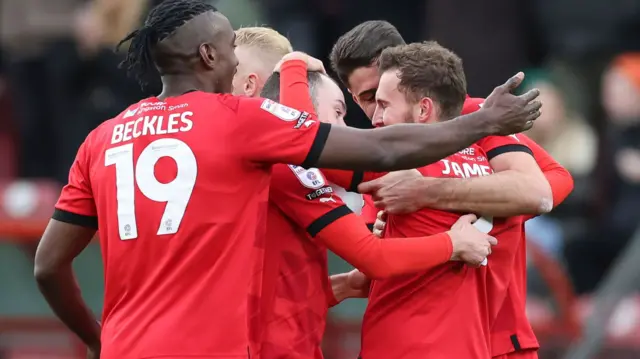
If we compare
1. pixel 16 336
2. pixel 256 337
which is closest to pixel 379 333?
pixel 256 337

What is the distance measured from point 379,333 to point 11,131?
7.12 m

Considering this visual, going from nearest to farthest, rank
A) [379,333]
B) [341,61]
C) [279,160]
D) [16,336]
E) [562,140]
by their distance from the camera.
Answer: [279,160] < [379,333] < [341,61] < [16,336] < [562,140]

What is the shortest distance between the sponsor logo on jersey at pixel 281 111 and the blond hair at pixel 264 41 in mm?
823

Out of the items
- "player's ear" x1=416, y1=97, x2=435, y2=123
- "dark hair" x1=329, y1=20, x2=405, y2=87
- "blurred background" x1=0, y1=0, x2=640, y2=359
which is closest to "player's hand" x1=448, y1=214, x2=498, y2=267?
"player's ear" x1=416, y1=97, x2=435, y2=123

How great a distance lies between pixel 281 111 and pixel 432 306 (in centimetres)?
91

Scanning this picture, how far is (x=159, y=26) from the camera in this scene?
4926 millimetres

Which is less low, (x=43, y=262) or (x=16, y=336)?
(x=43, y=262)

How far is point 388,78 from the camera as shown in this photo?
5078 mm

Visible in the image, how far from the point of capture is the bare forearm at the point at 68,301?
532 centimetres

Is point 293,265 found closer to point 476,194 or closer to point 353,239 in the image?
point 353,239

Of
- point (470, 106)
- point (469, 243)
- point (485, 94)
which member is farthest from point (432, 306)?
point (485, 94)

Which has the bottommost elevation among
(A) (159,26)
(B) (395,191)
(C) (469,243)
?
(C) (469,243)

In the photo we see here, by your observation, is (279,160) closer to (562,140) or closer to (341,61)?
(341,61)

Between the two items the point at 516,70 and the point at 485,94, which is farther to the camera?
the point at 516,70
